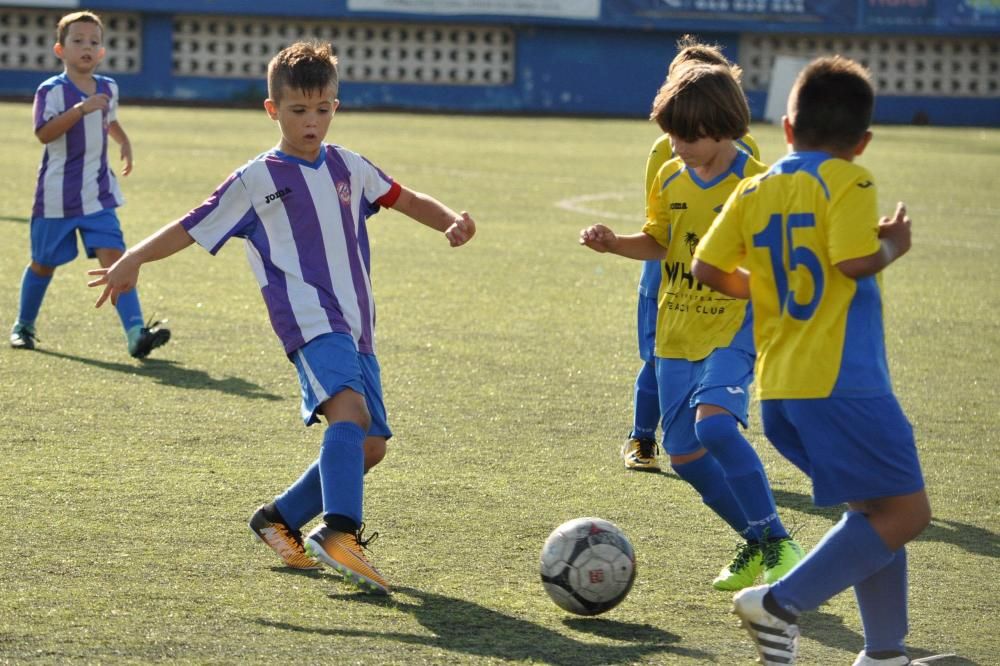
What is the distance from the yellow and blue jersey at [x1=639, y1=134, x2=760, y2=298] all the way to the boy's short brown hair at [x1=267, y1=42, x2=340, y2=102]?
107 centimetres

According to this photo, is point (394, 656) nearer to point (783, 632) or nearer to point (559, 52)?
point (783, 632)

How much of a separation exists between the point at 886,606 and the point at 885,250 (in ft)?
2.79

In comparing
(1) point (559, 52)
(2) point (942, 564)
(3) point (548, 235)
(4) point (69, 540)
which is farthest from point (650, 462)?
(1) point (559, 52)

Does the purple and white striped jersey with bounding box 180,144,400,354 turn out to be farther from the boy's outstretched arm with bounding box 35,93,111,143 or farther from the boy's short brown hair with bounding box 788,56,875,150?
the boy's outstretched arm with bounding box 35,93,111,143

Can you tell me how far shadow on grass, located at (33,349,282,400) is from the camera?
6797mm

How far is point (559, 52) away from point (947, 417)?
29413mm

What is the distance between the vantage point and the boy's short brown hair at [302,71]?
4.24 metres

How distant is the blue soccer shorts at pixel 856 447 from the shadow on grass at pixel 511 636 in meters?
0.58

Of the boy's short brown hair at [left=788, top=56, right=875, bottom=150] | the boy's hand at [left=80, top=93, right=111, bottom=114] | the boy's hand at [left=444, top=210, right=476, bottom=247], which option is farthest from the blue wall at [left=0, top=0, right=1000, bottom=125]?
the boy's short brown hair at [left=788, top=56, right=875, bottom=150]

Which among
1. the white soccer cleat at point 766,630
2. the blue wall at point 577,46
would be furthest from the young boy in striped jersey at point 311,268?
the blue wall at point 577,46

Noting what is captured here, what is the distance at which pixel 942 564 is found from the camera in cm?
454

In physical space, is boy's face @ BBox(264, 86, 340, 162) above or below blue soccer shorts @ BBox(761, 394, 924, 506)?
above

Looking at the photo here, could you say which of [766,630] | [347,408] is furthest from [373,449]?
[766,630]

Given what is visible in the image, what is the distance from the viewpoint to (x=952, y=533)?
4.89 meters
